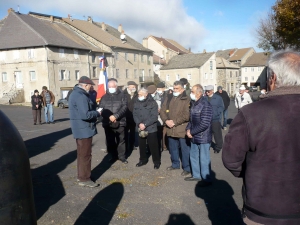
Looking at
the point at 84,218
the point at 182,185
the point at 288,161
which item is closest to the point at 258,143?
the point at 288,161

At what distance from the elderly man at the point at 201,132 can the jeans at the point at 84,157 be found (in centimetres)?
192

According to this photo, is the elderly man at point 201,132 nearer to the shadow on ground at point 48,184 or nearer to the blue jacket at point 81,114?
the blue jacket at point 81,114

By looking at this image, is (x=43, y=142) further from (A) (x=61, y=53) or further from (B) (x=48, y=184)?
(A) (x=61, y=53)

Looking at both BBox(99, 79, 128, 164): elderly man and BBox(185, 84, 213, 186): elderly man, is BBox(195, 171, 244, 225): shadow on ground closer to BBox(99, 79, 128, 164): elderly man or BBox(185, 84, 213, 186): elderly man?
BBox(185, 84, 213, 186): elderly man

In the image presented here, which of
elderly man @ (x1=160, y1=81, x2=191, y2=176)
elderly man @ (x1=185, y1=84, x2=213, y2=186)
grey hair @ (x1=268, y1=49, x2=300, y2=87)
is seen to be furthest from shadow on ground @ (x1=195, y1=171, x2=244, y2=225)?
grey hair @ (x1=268, y1=49, x2=300, y2=87)

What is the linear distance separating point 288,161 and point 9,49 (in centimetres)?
4179

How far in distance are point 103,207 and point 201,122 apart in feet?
7.48

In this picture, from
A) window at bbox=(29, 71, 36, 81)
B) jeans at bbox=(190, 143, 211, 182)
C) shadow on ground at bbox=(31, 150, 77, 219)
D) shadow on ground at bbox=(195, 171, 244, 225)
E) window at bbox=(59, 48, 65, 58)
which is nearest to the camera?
shadow on ground at bbox=(195, 171, 244, 225)

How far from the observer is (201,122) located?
5.57m

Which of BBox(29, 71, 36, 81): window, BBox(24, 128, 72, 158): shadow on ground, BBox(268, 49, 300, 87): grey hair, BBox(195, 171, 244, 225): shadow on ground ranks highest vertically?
BBox(29, 71, 36, 81): window

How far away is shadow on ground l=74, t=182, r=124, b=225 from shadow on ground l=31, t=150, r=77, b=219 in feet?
2.09

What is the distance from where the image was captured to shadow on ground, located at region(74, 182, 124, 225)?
436 cm

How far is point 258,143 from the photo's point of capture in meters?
2.26

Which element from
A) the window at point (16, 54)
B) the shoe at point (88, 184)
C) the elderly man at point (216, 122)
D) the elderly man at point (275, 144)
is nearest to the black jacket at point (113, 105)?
the shoe at point (88, 184)
